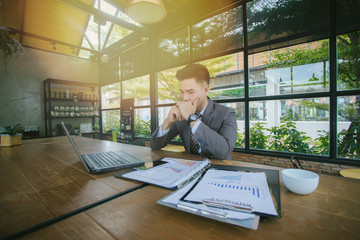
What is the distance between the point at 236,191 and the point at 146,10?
2.43 meters

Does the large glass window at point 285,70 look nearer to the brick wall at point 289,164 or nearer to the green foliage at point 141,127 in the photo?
the brick wall at point 289,164

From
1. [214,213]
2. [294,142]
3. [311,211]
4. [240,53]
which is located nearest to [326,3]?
[240,53]

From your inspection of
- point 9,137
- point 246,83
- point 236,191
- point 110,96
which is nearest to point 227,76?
point 246,83

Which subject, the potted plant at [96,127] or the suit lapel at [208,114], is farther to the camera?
the potted plant at [96,127]

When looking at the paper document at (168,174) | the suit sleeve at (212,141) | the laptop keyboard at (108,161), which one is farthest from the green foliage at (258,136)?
the laptop keyboard at (108,161)

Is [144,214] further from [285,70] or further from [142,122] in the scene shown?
[142,122]

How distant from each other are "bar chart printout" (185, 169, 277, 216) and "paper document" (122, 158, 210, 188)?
0.07 m

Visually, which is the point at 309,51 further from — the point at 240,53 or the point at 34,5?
the point at 34,5

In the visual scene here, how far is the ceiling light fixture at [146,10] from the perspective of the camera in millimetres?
2039

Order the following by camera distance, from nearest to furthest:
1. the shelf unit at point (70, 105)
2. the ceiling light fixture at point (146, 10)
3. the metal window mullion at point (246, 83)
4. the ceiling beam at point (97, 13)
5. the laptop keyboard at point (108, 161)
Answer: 1. the laptop keyboard at point (108, 161)
2. the ceiling light fixture at point (146, 10)
3. the metal window mullion at point (246, 83)
4. the ceiling beam at point (97, 13)
5. the shelf unit at point (70, 105)

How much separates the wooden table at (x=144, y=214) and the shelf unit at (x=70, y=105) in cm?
543

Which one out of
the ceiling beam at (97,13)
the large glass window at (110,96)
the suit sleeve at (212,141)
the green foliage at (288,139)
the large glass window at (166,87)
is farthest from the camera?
the large glass window at (110,96)

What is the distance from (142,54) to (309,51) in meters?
4.03

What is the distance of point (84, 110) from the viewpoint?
A: 580 centimetres
